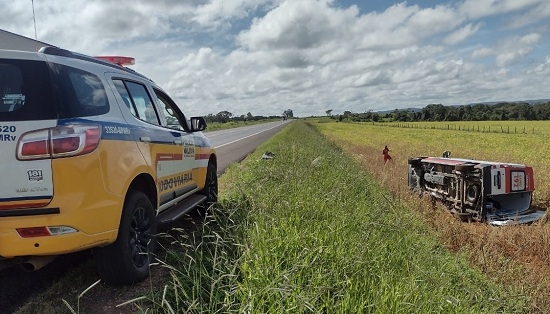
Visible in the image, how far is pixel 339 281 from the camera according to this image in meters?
2.99

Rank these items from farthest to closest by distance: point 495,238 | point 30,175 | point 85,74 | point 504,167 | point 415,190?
point 415,190, point 504,167, point 495,238, point 85,74, point 30,175

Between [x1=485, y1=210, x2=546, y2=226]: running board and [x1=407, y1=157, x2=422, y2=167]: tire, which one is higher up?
[x1=407, y1=157, x2=422, y2=167]: tire

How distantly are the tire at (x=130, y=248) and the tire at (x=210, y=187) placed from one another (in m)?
2.18

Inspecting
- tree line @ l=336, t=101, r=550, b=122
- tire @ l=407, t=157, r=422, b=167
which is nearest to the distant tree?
tree line @ l=336, t=101, r=550, b=122

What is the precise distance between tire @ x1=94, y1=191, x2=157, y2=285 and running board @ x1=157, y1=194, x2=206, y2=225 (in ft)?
1.03

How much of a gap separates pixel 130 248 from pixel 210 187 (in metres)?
3.05

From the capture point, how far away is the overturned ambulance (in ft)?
22.0

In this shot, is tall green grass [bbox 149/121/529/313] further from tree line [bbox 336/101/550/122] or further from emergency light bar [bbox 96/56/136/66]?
tree line [bbox 336/101/550/122]

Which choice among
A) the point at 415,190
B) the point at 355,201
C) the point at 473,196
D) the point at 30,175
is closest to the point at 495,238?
the point at 473,196

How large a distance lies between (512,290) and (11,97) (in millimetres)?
4903

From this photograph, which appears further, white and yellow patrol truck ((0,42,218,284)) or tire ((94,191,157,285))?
tire ((94,191,157,285))

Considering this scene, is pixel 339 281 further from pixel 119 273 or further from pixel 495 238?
pixel 495 238

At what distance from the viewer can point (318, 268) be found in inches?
126

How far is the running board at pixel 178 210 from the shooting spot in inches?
164
